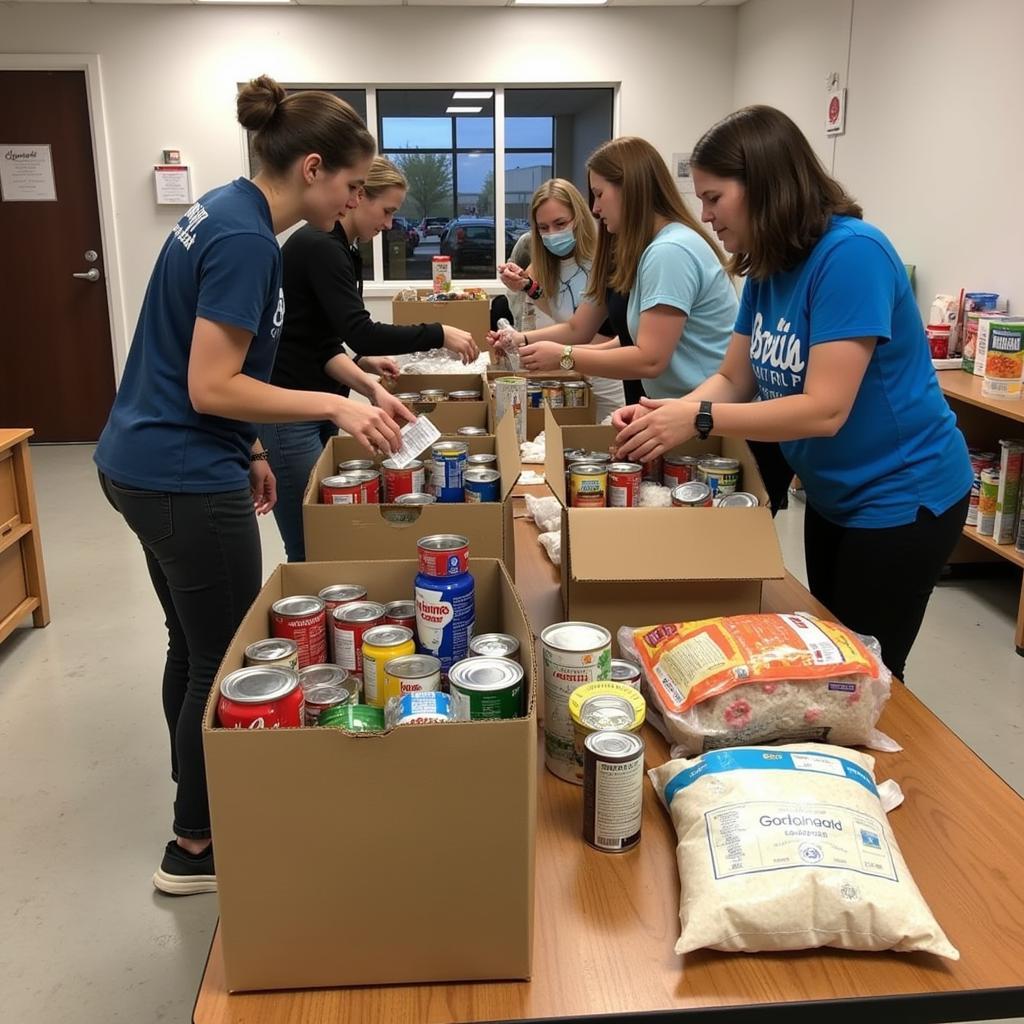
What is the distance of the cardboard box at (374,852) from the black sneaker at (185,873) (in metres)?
1.27

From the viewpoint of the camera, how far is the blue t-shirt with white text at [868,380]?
132 cm

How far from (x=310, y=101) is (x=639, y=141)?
3.20ft

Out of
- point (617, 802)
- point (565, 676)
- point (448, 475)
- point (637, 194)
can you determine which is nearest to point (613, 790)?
point (617, 802)

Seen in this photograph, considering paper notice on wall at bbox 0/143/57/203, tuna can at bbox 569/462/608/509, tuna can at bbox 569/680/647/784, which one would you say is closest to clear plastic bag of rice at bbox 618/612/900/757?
tuna can at bbox 569/680/647/784

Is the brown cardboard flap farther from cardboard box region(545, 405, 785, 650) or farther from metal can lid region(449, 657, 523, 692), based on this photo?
metal can lid region(449, 657, 523, 692)

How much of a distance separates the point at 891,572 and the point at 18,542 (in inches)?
117

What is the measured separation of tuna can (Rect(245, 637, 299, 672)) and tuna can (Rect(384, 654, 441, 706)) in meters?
0.10

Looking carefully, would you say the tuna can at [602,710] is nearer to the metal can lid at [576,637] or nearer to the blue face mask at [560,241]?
the metal can lid at [576,637]

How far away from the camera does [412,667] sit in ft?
3.18

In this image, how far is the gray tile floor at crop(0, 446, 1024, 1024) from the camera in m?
1.81

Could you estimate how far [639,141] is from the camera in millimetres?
2270

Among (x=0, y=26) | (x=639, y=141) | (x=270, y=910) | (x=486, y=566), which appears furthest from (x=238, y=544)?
(x=0, y=26)

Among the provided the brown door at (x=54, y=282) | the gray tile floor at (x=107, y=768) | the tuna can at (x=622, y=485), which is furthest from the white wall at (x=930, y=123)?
the brown door at (x=54, y=282)

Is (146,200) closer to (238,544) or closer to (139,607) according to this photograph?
(139,607)
